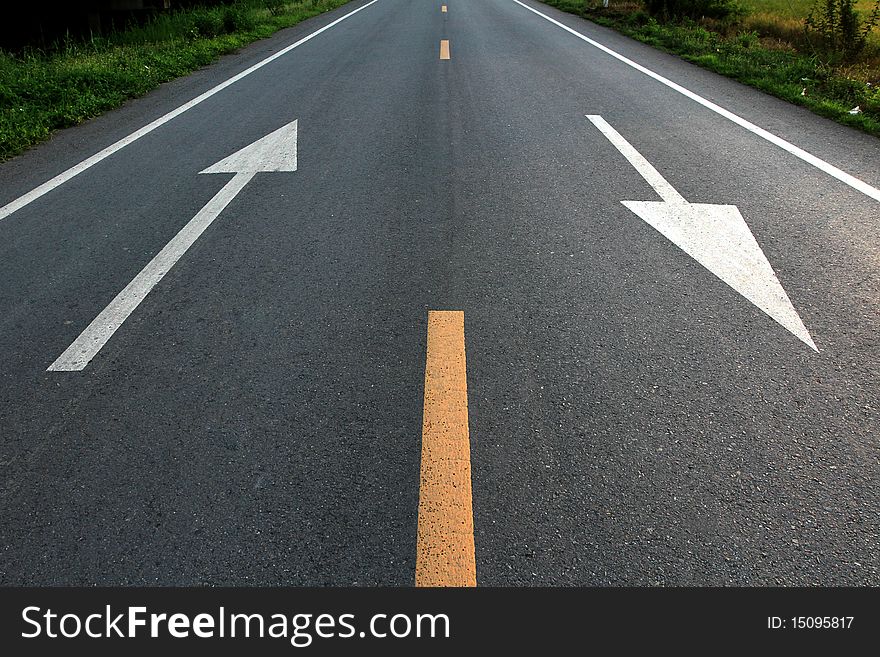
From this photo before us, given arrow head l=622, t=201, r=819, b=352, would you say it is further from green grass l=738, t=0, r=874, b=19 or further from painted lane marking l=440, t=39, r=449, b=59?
green grass l=738, t=0, r=874, b=19

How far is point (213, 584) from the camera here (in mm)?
1865

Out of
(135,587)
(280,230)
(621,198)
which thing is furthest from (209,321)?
(621,198)

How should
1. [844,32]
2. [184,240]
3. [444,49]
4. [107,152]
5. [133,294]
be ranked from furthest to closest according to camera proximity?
[444,49] < [844,32] < [107,152] < [184,240] < [133,294]

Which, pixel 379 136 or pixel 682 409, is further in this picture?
pixel 379 136

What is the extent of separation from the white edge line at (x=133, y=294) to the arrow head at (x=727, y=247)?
322cm

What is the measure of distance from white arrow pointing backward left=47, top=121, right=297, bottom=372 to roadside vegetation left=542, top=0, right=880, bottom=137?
248 inches

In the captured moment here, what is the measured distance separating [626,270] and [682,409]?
1.30 metres

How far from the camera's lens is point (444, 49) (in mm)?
11891

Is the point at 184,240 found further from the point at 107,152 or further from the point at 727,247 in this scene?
the point at 727,247

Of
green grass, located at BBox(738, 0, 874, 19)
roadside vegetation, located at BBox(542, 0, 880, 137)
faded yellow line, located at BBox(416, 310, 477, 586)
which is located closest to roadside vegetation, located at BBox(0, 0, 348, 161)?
faded yellow line, located at BBox(416, 310, 477, 586)

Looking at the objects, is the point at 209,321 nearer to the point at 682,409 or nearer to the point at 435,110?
the point at 682,409

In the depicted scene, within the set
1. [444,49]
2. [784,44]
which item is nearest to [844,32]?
[784,44]

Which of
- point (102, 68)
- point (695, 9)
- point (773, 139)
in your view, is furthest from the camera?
point (695, 9)

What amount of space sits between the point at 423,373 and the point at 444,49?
10862 millimetres
